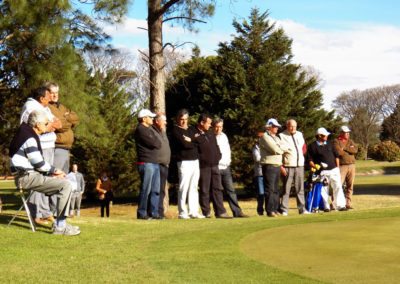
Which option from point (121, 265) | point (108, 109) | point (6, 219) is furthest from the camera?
point (108, 109)

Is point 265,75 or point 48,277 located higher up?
point 265,75

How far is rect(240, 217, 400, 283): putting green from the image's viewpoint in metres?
5.44

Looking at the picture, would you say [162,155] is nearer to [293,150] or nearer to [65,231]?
[293,150]

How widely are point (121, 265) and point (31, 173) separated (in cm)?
229

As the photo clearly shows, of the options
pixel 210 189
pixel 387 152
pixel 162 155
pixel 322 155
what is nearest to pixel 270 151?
pixel 210 189

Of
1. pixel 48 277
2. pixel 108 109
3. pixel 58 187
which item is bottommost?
pixel 48 277

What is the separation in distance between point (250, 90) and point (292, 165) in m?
12.6

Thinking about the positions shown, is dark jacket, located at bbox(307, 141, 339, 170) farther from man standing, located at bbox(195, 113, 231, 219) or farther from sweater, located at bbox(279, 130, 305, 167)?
man standing, located at bbox(195, 113, 231, 219)

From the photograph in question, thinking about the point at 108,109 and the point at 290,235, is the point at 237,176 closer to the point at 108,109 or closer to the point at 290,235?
the point at 108,109

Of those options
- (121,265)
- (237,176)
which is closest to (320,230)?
(121,265)

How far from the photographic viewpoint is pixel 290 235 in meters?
7.81

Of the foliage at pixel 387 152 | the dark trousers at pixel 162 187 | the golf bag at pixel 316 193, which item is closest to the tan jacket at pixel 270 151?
the golf bag at pixel 316 193

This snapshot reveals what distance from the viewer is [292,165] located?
1285 cm

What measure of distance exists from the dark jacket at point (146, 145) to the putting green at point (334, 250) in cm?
338
